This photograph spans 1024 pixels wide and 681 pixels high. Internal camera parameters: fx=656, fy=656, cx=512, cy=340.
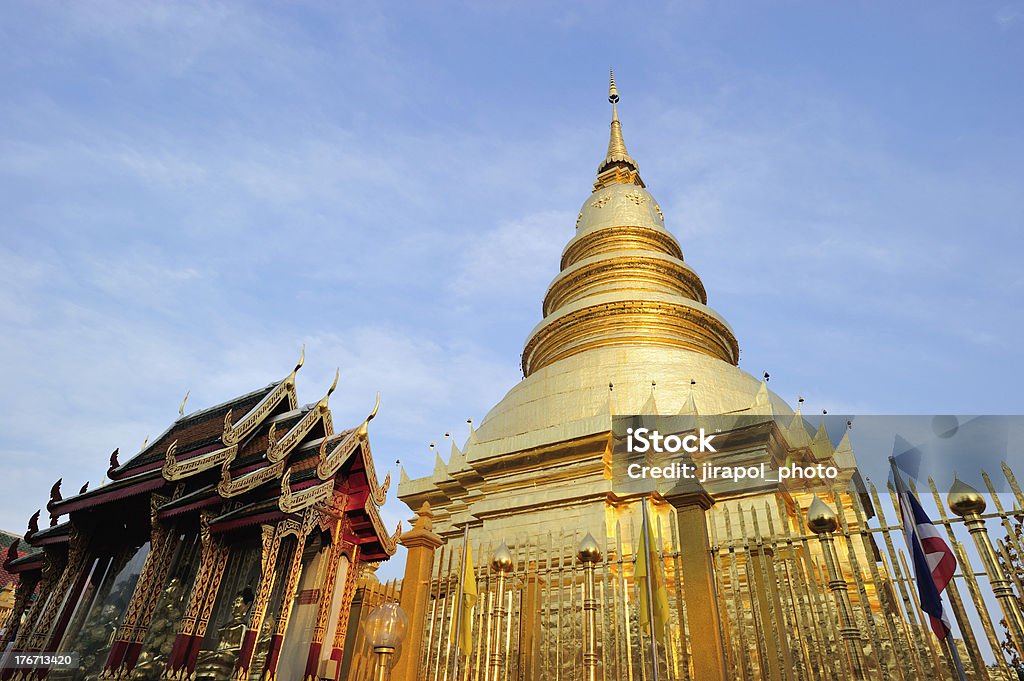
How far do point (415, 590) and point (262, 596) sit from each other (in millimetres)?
1889

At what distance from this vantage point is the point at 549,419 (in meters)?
14.1

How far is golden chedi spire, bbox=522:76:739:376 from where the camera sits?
16.4 metres

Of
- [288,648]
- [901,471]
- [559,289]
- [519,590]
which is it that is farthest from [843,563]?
[559,289]

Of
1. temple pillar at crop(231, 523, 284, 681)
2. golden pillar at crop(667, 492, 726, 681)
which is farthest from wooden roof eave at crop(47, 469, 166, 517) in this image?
golden pillar at crop(667, 492, 726, 681)

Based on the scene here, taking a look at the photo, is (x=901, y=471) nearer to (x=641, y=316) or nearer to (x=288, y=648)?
(x=288, y=648)

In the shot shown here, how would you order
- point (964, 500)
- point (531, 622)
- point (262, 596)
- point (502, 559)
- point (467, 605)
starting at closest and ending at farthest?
point (964, 500), point (467, 605), point (502, 559), point (531, 622), point (262, 596)

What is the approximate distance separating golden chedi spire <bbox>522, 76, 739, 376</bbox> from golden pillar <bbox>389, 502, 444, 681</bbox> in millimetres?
9463

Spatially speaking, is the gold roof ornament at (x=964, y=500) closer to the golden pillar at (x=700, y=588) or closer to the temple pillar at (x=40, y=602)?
the golden pillar at (x=700, y=588)

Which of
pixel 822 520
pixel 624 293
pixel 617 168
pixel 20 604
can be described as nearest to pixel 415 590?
pixel 822 520

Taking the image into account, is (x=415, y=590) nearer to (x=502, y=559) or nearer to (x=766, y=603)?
(x=502, y=559)

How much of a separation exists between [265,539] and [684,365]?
9.82 metres

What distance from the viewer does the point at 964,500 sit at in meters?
4.32

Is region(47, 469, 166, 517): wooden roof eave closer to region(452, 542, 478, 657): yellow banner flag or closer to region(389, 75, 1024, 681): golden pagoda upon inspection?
region(389, 75, 1024, 681): golden pagoda

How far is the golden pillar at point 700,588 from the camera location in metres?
4.96
